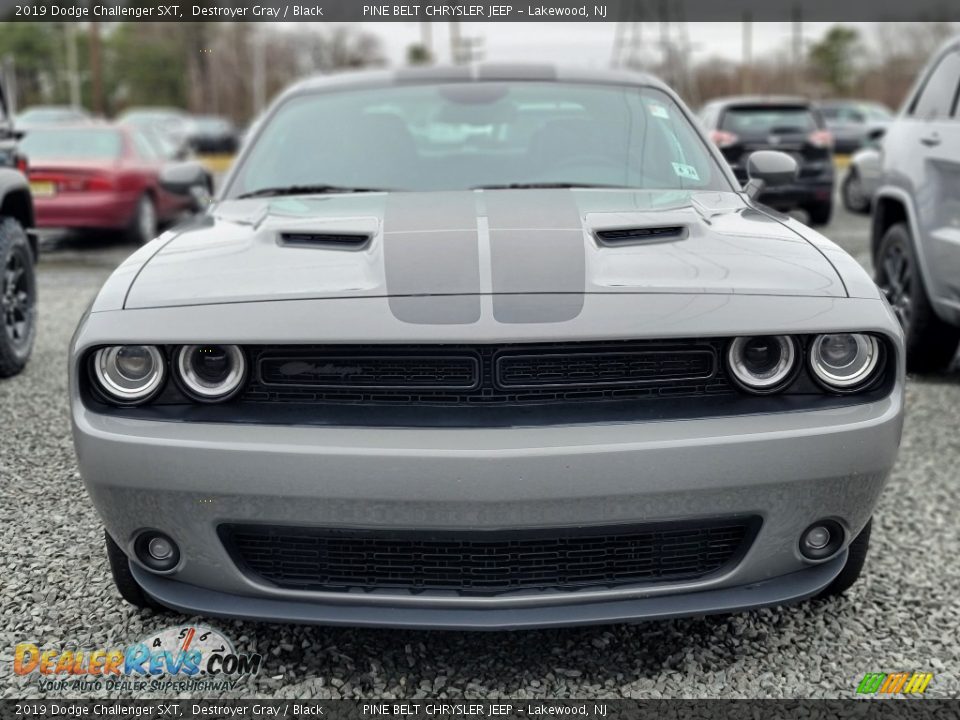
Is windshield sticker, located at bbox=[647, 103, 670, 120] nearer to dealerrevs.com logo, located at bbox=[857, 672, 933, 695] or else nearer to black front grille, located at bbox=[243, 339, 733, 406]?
black front grille, located at bbox=[243, 339, 733, 406]

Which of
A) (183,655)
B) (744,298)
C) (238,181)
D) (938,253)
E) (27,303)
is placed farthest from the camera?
(27,303)

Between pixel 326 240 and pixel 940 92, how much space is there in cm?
392

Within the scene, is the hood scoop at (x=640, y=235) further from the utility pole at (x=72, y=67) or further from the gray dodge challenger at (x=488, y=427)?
the utility pole at (x=72, y=67)

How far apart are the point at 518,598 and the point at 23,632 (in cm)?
131

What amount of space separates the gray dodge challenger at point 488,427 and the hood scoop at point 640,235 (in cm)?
5

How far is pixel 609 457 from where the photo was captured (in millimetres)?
1961

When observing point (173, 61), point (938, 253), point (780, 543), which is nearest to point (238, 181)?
point (780, 543)

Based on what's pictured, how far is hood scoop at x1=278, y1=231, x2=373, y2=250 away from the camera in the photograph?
95.3 inches

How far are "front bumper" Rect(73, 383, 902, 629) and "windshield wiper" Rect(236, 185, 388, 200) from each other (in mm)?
1257

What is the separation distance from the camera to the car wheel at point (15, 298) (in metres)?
4.70

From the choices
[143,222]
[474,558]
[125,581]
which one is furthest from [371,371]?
[143,222]

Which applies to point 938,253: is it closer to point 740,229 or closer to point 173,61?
point 740,229

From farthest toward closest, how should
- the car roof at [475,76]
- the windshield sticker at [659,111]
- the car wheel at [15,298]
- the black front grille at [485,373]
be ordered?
the car wheel at [15,298], the car roof at [475,76], the windshield sticker at [659,111], the black front grille at [485,373]

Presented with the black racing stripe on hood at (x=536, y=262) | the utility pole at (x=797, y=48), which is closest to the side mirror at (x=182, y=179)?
the black racing stripe on hood at (x=536, y=262)
